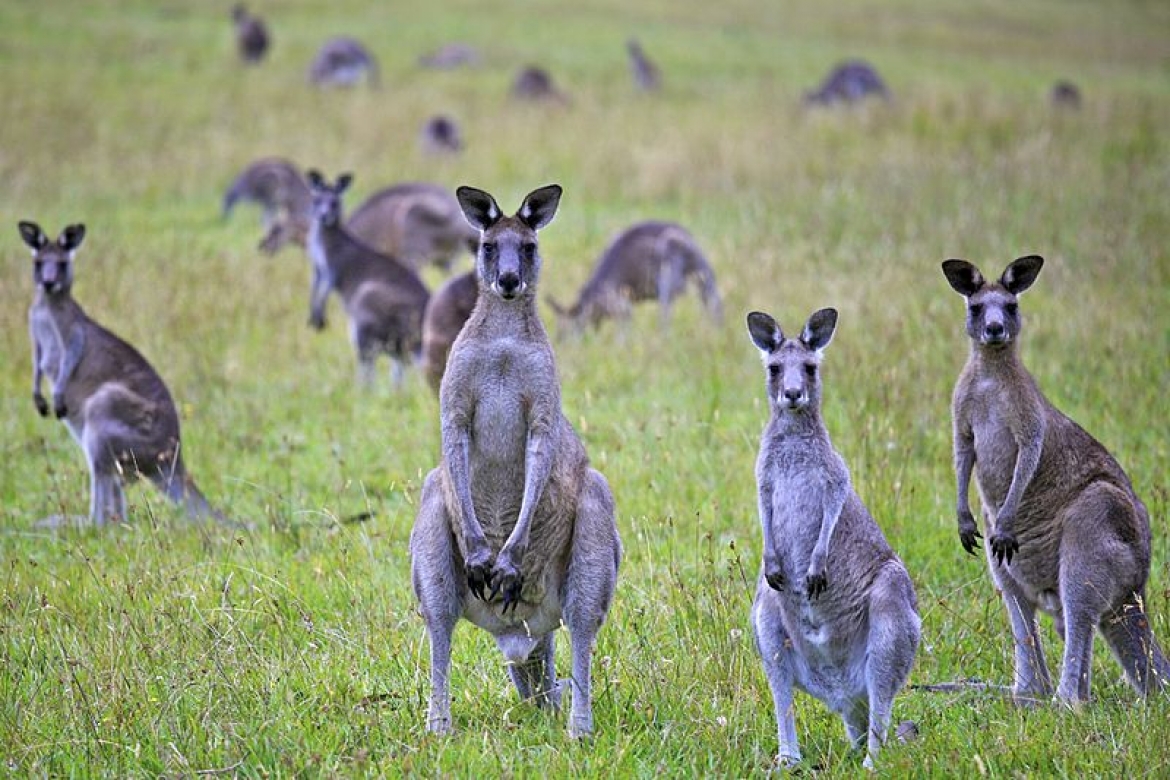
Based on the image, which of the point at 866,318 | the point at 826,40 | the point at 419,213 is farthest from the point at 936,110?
the point at 826,40

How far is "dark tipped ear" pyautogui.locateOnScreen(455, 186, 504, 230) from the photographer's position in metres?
4.92

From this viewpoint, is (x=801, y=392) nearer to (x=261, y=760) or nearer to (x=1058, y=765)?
(x=1058, y=765)

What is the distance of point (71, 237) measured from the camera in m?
8.62

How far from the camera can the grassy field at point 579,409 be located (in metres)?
4.70

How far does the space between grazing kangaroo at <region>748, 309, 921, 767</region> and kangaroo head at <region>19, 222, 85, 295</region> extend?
5238 mm

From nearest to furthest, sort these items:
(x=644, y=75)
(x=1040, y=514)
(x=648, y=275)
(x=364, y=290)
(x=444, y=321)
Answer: (x=1040, y=514) → (x=444, y=321) → (x=364, y=290) → (x=648, y=275) → (x=644, y=75)

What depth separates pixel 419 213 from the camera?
556 inches

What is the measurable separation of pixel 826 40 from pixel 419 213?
2566 centimetres

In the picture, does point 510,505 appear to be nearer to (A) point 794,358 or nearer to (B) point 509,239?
(B) point 509,239

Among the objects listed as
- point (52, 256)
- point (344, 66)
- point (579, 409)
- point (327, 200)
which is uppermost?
point (344, 66)

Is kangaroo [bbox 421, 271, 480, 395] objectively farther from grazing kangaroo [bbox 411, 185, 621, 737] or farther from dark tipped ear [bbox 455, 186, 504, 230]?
grazing kangaroo [bbox 411, 185, 621, 737]

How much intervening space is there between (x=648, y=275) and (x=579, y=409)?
9.86 feet

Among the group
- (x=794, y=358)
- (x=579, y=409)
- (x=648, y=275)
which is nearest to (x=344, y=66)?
(x=648, y=275)

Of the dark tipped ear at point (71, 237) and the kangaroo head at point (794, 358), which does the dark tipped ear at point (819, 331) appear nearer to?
the kangaroo head at point (794, 358)
